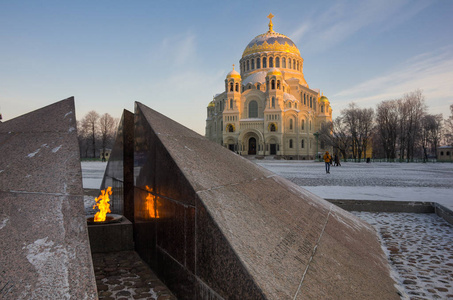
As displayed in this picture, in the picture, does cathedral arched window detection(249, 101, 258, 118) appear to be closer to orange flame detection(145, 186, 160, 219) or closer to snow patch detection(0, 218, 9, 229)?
orange flame detection(145, 186, 160, 219)

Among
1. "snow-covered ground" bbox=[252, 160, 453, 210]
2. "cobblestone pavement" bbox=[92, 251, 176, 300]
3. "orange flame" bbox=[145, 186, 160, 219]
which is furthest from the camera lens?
"snow-covered ground" bbox=[252, 160, 453, 210]

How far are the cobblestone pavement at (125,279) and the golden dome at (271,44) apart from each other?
60.1m

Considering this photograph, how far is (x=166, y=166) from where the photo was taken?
3.05 metres

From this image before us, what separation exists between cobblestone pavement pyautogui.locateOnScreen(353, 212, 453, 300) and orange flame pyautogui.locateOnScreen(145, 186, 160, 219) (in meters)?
2.64

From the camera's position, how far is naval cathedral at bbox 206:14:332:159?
52.2m

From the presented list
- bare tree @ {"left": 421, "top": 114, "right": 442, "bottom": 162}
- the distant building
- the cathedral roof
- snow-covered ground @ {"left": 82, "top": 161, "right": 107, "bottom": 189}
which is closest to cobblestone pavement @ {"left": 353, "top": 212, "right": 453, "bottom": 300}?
snow-covered ground @ {"left": 82, "top": 161, "right": 107, "bottom": 189}

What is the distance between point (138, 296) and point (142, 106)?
2.29m

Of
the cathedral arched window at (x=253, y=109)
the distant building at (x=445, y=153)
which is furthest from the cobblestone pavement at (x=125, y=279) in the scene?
Result: the distant building at (x=445, y=153)

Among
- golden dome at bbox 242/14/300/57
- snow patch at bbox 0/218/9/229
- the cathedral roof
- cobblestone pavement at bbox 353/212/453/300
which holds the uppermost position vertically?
golden dome at bbox 242/14/300/57

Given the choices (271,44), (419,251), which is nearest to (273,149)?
(271,44)

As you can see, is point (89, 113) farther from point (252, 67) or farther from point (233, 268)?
point (233, 268)

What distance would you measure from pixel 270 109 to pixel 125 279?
50320mm

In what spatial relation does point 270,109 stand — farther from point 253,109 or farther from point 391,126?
point 391,126

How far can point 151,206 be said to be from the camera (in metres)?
3.49
